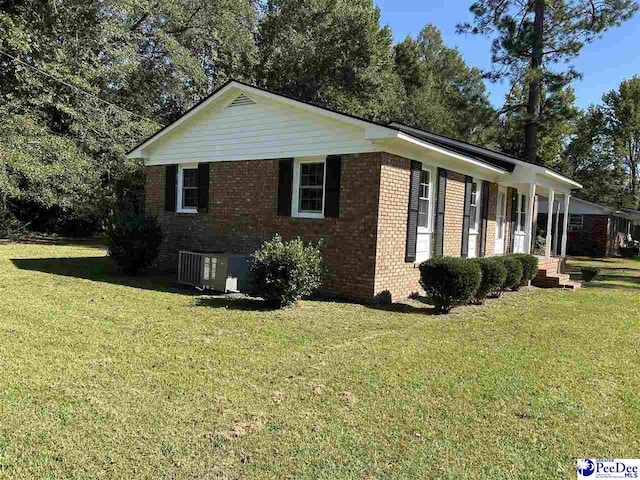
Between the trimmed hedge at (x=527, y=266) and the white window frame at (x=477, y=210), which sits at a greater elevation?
the white window frame at (x=477, y=210)

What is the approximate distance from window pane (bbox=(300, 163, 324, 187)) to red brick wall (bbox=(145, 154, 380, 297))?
0.66 meters

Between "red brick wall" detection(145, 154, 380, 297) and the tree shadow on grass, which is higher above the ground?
"red brick wall" detection(145, 154, 380, 297)

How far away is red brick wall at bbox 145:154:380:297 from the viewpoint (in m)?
9.27

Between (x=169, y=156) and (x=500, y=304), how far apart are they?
30.6ft

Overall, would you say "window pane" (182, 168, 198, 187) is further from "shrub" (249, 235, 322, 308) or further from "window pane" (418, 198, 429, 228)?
"window pane" (418, 198, 429, 228)

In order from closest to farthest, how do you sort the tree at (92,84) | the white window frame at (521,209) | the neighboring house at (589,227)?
1. the white window frame at (521,209)
2. the tree at (92,84)
3. the neighboring house at (589,227)

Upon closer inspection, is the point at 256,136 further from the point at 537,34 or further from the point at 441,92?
the point at 441,92

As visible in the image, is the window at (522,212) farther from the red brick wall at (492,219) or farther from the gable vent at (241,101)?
the gable vent at (241,101)

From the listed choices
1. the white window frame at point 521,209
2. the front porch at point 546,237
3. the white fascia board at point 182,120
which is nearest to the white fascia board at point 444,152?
the front porch at point 546,237

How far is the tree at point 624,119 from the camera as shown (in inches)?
1588

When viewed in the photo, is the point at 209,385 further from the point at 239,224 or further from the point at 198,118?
the point at 198,118

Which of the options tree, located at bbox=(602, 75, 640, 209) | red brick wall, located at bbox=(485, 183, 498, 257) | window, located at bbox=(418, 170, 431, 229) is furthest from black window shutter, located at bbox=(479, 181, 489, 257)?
tree, located at bbox=(602, 75, 640, 209)

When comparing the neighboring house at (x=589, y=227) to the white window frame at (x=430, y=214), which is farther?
the neighboring house at (x=589, y=227)

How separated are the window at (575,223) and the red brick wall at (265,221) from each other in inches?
1037
